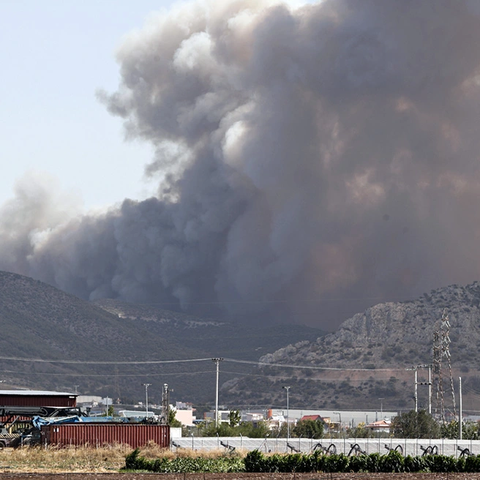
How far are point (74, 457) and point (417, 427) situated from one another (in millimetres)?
60780

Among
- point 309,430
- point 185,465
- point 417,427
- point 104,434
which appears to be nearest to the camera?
point 185,465

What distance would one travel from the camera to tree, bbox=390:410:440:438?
114 metres

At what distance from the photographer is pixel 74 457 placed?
62688mm

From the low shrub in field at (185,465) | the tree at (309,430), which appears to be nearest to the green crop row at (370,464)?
the low shrub in field at (185,465)

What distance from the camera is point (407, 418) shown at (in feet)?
384

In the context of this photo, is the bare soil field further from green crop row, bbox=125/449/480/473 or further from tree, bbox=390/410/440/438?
tree, bbox=390/410/440/438

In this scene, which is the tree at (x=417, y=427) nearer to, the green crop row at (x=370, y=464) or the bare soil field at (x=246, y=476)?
the green crop row at (x=370, y=464)

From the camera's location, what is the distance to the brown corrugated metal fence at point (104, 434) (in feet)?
A: 225

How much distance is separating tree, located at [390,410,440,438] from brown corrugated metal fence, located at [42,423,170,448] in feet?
162

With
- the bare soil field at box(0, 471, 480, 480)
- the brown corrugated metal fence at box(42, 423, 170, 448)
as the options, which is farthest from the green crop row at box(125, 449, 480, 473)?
the brown corrugated metal fence at box(42, 423, 170, 448)

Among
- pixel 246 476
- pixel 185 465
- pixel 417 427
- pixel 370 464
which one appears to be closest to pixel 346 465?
pixel 370 464

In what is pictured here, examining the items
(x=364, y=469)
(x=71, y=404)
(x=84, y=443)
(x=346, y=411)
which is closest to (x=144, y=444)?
(x=84, y=443)

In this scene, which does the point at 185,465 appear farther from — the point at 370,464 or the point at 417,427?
the point at 417,427

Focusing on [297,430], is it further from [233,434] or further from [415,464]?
[415,464]
